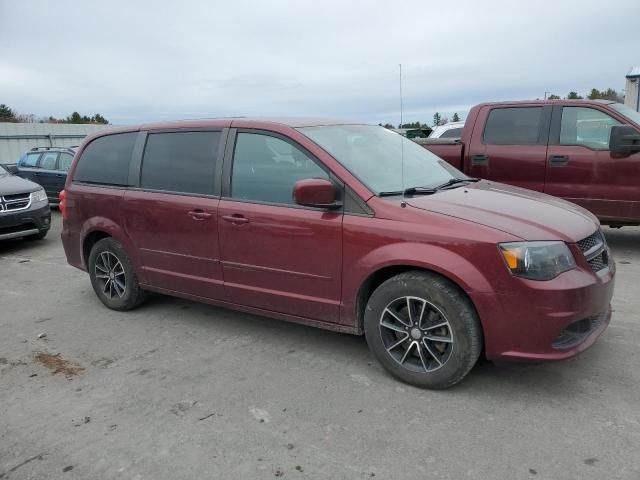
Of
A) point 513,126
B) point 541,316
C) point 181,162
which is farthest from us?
point 513,126

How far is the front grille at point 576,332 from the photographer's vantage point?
3115 mm

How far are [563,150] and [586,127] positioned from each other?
0.38 m

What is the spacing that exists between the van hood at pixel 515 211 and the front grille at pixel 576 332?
1.62 ft

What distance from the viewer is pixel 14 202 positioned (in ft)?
27.6

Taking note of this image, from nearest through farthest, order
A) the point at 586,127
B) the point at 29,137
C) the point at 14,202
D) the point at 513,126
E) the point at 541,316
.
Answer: the point at 541,316
the point at 586,127
the point at 513,126
the point at 14,202
the point at 29,137

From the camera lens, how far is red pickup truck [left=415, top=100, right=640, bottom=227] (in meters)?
6.38

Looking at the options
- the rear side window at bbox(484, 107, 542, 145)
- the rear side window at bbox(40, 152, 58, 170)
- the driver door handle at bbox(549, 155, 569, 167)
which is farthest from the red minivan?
the rear side window at bbox(40, 152, 58, 170)

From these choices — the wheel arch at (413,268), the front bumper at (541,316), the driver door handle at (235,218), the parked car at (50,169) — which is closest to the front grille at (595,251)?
the front bumper at (541,316)

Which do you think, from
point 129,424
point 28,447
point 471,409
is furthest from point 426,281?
point 28,447

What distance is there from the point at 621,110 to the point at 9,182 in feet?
29.7

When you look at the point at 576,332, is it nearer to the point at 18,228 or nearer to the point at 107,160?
the point at 107,160

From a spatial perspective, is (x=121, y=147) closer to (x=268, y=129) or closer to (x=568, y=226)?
(x=268, y=129)

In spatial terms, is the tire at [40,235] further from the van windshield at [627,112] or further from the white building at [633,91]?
the white building at [633,91]

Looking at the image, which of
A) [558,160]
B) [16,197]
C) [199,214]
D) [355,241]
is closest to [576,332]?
[355,241]
